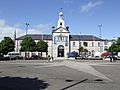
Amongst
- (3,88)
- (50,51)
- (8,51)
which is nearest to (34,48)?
(8,51)

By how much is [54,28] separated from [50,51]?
10.4 m

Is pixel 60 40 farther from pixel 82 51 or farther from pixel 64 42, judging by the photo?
pixel 82 51

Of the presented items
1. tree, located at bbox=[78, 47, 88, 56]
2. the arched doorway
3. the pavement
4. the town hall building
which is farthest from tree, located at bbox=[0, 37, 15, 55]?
the pavement

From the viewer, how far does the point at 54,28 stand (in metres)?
114

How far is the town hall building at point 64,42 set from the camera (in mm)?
111188

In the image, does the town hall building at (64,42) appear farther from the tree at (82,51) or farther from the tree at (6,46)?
the tree at (6,46)

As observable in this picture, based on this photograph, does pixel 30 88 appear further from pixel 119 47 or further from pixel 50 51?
pixel 50 51

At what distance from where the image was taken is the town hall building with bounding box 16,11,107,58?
111188mm

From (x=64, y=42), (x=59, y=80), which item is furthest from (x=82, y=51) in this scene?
(x=59, y=80)

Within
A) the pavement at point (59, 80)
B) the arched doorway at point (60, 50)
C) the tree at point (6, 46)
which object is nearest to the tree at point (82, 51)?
the arched doorway at point (60, 50)

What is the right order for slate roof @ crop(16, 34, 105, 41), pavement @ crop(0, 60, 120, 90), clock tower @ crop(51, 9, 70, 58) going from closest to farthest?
pavement @ crop(0, 60, 120, 90), clock tower @ crop(51, 9, 70, 58), slate roof @ crop(16, 34, 105, 41)

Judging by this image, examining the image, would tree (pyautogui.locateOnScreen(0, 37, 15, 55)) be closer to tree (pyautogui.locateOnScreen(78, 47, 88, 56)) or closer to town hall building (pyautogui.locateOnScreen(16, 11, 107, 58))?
town hall building (pyautogui.locateOnScreen(16, 11, 107, 58))

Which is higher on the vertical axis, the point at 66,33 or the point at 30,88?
the point at 66,33

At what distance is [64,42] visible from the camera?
112 metres
